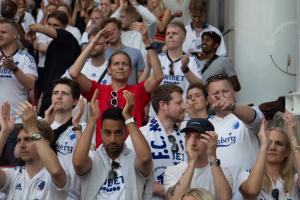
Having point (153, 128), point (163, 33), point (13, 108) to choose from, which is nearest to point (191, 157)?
point (153, 128)

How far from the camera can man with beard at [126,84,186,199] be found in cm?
1080

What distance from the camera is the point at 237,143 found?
35.6 feet

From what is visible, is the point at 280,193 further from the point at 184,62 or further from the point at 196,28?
the point at 196,28

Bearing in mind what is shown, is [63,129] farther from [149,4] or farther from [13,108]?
[149,4]

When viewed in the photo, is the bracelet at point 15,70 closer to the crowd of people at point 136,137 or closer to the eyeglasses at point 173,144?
the crowd of people at point 136,137

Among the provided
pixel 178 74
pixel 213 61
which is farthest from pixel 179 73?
pixel 213 61

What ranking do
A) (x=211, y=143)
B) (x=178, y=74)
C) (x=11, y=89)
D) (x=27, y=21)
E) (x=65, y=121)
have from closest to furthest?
(x=211, y=143) < (x=65, y=121) < (x=11, y=89) < (x=178, y=74) < (x=27, y=21)

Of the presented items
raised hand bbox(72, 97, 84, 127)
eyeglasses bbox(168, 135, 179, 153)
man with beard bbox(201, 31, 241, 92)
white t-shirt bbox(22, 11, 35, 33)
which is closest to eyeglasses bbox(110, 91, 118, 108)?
raised hand bbox(72, 97, 84, 127)

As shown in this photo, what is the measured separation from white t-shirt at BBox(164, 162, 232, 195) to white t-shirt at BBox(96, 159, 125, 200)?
424mm

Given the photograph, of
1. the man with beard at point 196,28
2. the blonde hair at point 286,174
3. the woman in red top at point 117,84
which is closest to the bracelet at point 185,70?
the woman in red top at point 117,84

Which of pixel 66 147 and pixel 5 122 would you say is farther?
pixel 66 147

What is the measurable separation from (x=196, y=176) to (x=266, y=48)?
14.3 ft

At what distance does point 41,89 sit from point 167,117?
12.4 feet

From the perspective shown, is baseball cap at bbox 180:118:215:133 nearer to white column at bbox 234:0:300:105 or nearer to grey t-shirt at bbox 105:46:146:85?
grey t-shirt at bbox 105:46:146:85
